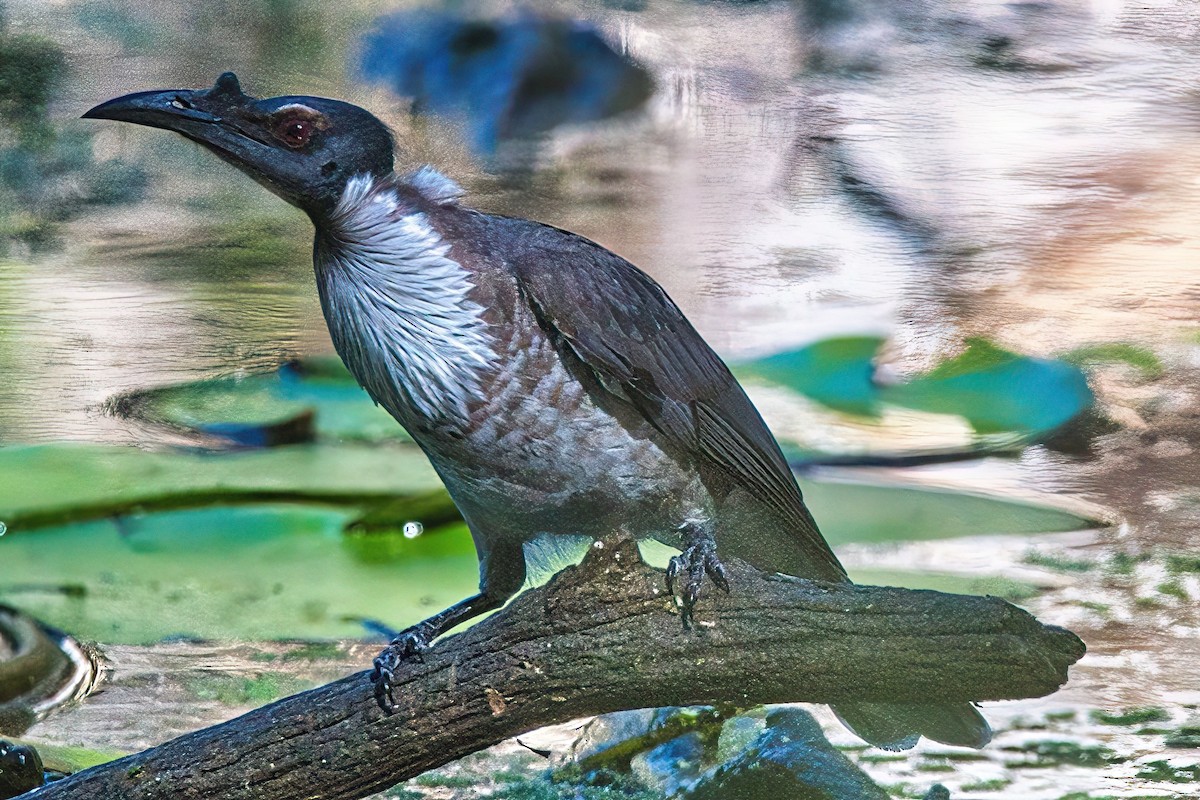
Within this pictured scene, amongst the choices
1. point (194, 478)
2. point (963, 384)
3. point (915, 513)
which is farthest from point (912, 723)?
point (194, 478)

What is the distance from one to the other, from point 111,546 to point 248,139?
0.93 metres

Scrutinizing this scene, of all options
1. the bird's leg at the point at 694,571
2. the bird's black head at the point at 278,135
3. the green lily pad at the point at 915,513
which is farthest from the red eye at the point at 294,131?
the green lily pad at the point at 915,513

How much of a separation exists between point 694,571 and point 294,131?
86 cm

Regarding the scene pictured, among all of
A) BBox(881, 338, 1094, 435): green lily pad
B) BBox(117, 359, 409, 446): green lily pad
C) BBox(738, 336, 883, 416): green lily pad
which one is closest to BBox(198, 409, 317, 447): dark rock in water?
BBox(117, 359, 409, 446): green lily pad

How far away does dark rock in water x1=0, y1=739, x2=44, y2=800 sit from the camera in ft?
6.73

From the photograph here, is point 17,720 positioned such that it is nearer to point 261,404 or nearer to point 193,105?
point 261,404

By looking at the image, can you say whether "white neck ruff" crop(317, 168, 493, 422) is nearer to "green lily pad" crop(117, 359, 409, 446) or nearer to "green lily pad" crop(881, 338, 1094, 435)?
"green lily pad" crop(117, 359, 409, 446)

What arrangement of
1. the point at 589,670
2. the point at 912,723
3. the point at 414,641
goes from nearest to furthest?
the point at 589,670, the point at 414,641, the point at 912,723

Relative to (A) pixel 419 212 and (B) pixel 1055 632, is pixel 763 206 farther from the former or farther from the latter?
(B) pixel 1055 632

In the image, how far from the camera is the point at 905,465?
217 centimetres

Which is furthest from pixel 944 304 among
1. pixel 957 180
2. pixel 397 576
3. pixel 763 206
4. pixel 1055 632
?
pixel 397 576

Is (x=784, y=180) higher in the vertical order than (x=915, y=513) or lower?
higher

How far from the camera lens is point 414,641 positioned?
5.74ft

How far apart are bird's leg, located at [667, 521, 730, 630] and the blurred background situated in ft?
1.77
